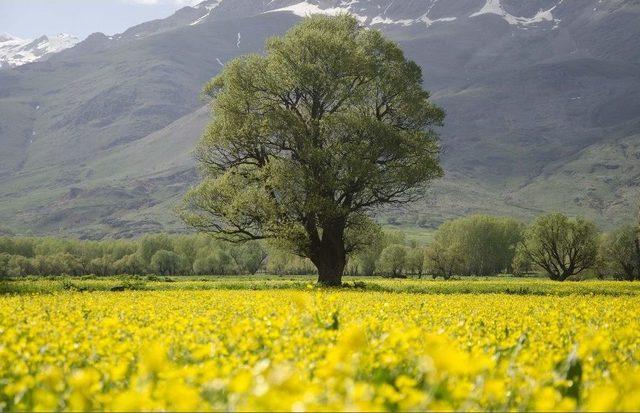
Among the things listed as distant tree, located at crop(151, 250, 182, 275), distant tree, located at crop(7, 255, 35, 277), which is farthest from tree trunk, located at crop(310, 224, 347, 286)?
distant tree, located at crop(151, 250, 182, 275)

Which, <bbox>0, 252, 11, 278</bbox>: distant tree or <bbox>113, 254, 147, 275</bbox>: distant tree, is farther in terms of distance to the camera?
<bbox>113, 254, 147, 275</bbox>: distant tree

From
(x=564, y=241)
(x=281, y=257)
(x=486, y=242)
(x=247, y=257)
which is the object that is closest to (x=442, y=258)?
(x=281, y=257)

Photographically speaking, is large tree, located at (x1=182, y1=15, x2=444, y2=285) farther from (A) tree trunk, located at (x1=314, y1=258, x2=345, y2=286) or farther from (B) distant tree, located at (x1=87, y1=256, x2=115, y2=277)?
(B) distant tree, located at (x1=87, y1=256, x2=115, y2=277)

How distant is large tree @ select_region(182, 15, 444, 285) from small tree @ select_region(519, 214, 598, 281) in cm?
5597

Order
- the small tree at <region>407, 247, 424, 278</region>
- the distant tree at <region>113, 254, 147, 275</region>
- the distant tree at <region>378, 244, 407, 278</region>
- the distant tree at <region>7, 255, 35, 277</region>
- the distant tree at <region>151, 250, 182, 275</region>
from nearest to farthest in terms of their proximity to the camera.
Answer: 1. the distant tree at <region>7, 255, 35, 277</region>
2. the distant tree at <region>378, 244, 407, 278</region>
3. the small tree at <region>407, 247, 424, 278</region>
4. the distant tree at <region>151, 250, 182, 275</region>
5. the distant tree at <region>113, 254, 147, 275</region>

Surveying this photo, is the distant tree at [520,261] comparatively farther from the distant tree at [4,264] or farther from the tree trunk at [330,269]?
the distant tree at [4,264]

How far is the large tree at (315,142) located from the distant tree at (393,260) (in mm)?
109302

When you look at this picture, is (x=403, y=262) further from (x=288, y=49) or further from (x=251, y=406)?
(x=251, y=406)

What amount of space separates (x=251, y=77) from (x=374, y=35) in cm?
917

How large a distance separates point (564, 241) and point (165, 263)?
4214 inches

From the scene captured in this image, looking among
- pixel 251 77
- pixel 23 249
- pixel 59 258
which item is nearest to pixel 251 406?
pixel 251 77

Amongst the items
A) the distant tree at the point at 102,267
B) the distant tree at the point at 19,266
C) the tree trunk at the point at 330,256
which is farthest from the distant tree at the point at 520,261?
the distant tree at the point at 19,266

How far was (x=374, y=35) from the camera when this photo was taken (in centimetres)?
4159

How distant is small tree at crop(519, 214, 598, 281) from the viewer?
87.2m
